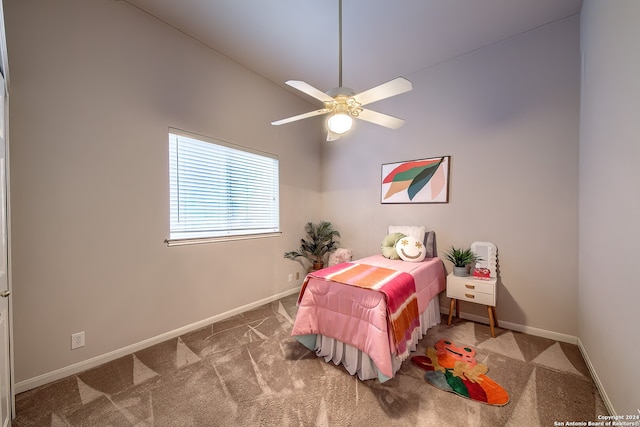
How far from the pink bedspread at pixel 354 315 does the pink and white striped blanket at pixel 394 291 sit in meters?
0.03

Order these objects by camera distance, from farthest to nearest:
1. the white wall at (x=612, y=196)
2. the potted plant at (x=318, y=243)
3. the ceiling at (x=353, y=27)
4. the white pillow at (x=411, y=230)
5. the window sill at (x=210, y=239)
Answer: the potted plant at (x=318, y=243) → the white pillow at (x=411, y=230) → the window sill at (x=210, y=239) → the ceiling at (x=353, y=27) → the white wall at (x=612, y=196)

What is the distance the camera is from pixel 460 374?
195 centimetres

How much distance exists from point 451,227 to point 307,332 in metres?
2.13

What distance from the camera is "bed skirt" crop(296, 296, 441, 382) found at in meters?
1.89

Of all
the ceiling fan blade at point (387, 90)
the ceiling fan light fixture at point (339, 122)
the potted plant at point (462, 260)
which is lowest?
the potted plant at point (462, 260)

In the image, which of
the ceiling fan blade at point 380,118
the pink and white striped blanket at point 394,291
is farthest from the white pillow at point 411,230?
the ceiling fan blade at point 380,118

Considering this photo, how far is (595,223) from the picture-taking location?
1.90 meters

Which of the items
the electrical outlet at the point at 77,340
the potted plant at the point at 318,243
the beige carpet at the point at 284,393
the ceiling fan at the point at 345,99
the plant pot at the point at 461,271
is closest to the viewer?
the beige carpet at the point at 284,393

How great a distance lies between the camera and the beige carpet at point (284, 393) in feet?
5.06

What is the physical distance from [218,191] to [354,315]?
6.92ft

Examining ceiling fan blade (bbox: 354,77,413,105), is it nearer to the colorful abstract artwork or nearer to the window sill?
the colorful abstract artwork

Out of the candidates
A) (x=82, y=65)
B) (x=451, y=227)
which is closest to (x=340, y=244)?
(x=451, y=227)

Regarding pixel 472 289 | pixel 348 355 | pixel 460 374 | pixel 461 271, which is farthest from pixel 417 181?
pixel 348 355

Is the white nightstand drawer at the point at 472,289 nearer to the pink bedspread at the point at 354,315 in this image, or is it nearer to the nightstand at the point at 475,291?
the nightstand at the point at 475,291
